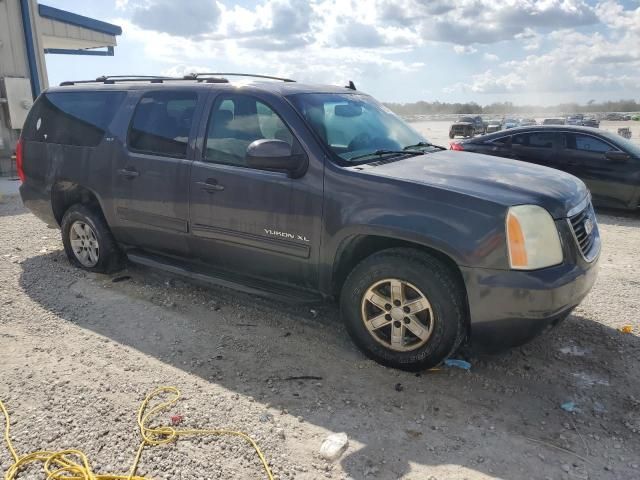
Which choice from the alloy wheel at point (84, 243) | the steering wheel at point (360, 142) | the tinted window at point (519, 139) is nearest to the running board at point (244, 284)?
the alloy wheel at point (84, 243)

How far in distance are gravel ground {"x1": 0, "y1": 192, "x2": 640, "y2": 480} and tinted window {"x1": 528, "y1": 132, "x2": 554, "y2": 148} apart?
192 inches

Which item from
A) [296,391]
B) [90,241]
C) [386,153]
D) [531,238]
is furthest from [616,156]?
[90,241]

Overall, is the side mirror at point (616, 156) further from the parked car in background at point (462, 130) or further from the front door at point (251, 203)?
the parked car in background at point (462, 130)

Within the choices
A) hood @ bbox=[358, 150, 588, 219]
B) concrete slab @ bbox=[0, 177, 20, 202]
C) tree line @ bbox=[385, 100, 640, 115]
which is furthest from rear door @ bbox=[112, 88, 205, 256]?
tree line @ bbox=[385, 100, 640, 115]

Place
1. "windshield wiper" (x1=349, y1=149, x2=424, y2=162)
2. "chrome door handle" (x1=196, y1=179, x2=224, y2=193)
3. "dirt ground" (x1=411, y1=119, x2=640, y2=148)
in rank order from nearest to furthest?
"windshield wiper" (x1=349, y1=149, x2=424, y2=162) < "chrome door handle" (x1=196, y1=179, x2=224, y2=193) < "dirt ground" (x1=411, y1=119, x2=640, y2=148)

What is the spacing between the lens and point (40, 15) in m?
14.0

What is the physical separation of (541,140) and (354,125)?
640cm

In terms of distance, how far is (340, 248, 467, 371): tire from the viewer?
3.31 m

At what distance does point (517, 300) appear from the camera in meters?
3.12

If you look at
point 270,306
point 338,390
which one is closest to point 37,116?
point 270,306

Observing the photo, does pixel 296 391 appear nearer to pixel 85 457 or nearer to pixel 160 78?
pixel 85 457

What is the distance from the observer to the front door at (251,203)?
3779mm

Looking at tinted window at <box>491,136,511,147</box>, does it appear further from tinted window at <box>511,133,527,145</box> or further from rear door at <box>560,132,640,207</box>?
rear door at <box>560,132,640,207</box>

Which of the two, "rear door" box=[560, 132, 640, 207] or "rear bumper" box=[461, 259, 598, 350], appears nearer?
"rear bumper" box=[461, 259, 598, 350]
